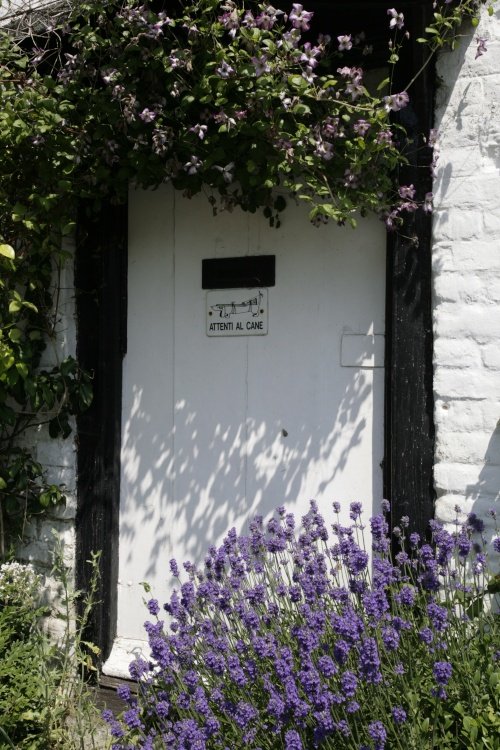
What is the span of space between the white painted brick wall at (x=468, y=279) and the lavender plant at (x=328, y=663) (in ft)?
0.80

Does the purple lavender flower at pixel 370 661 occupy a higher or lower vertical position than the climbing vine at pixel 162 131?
lower

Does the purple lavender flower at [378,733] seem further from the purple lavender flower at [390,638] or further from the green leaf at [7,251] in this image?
the green leaf at [7,251]

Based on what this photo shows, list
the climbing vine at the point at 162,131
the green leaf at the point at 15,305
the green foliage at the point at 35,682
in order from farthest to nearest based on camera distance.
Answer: the green leaf at the point at 15,305
the green foliage at the point at 35,682
the climbing vine at the point at 162,131

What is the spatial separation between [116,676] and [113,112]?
8.22 feet

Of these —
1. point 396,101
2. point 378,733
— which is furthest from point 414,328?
point 378,733

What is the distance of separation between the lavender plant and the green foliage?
46 cm

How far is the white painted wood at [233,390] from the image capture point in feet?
10.7

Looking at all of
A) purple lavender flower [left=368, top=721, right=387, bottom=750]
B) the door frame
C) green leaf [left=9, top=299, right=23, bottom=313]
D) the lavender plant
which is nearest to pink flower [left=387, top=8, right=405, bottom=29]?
the door frame

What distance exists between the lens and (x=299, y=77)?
2.83m

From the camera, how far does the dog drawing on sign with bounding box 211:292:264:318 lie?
349cm

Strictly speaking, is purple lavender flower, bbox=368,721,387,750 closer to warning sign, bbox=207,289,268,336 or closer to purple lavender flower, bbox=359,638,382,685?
purple lavender flower, bbox=359,638,382,685

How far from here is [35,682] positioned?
10.3 feet

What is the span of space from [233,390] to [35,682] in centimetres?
145

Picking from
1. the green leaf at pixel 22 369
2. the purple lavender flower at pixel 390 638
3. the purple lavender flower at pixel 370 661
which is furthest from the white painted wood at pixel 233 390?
the purple lavender flower at pixel 370 661
